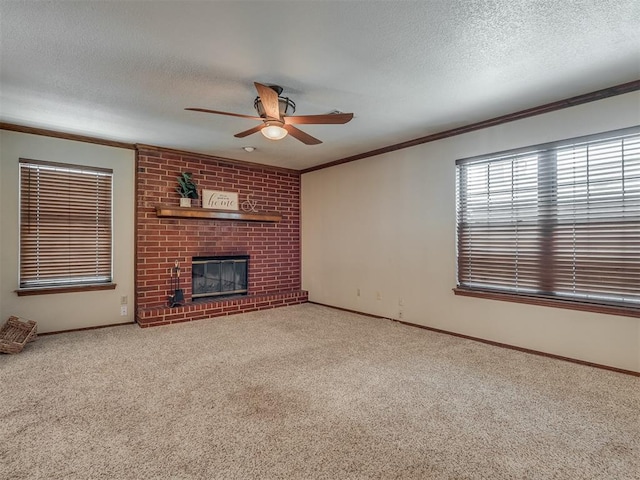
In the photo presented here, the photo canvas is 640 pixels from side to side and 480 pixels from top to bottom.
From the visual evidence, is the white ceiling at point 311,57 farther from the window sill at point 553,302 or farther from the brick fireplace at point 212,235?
the window sill at point 553,302

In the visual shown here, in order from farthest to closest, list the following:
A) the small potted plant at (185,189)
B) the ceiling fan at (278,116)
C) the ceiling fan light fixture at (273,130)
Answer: the small potted plant at (185,189) → the ceiling fan light fixture at (273,130) → the ceiling fan at (278,116)

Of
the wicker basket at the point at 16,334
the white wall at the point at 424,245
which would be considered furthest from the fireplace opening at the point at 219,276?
the wicker basket at the point at 16,334

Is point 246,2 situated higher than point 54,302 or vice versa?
point 246,2

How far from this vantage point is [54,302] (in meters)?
3.93

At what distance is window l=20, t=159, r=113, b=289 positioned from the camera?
3811mm

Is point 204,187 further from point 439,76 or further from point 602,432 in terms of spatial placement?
point 602,432

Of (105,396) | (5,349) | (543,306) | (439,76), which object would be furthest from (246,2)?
(5,349)

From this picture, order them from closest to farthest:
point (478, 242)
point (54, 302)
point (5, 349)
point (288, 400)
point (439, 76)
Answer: point (288, 400) → point (439, 76) → point (5, 349) → point (478, 242) → point (54, 302)

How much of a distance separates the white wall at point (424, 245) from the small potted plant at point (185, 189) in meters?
1.95

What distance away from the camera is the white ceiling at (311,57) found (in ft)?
6.12

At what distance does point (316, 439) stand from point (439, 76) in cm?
262

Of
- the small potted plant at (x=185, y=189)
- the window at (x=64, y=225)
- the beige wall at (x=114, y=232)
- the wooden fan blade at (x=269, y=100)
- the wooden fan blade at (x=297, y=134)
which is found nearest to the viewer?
the wooden fan blade at (x=269, y=100)

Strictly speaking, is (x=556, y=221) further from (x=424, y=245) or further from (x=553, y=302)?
(x=424, y=245)

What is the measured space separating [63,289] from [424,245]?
4.28 m
